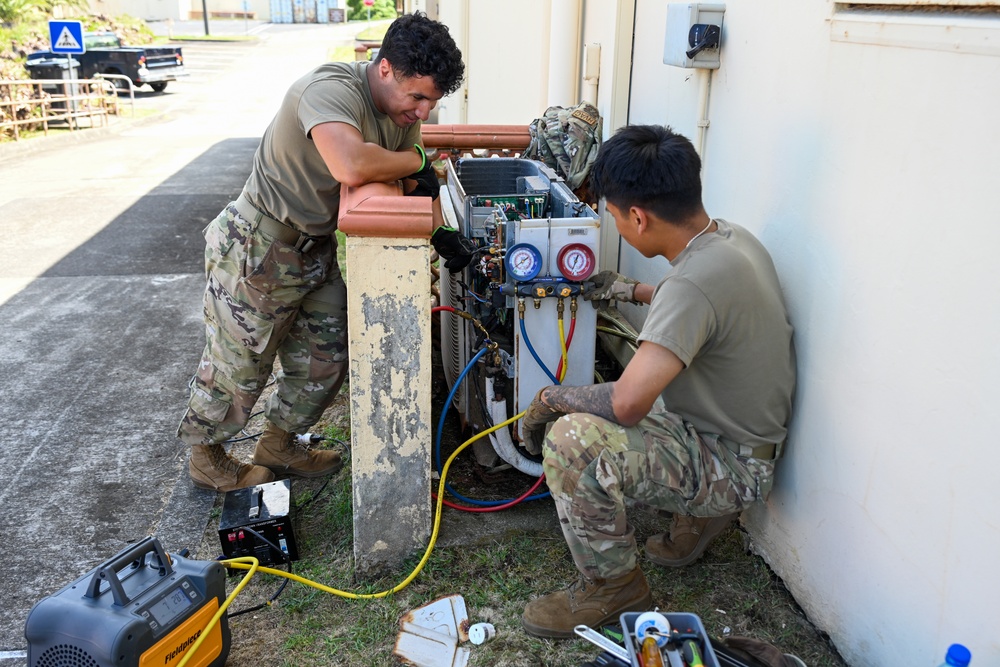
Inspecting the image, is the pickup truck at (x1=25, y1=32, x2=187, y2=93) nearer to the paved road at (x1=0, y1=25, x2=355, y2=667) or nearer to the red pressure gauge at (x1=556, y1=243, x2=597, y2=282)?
the paved road at (x1=0, y1=25, x2=355, y2=667)

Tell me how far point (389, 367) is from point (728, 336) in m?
1.10

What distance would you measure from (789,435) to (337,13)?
4909 cm

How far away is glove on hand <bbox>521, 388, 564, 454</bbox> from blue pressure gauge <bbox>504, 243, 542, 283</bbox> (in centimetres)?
42

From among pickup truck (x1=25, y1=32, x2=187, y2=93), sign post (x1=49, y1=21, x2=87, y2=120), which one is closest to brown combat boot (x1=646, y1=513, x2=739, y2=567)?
sign post (x1=49, y1=21, x2=87, y2=120)

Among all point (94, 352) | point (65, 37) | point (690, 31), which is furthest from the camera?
point (65, 37)

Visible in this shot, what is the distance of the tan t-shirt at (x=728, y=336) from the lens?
2.29 m

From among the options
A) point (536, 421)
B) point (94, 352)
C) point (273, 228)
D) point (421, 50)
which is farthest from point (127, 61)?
point (536, 421)

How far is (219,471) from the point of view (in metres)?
3.57

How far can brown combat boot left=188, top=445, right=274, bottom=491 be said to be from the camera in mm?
3547

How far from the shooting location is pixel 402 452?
2809mm

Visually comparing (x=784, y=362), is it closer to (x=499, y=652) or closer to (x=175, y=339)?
(x=499, y=652)

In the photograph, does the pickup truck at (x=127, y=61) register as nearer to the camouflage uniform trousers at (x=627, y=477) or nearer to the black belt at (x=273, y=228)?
the black belt at (x=273, y=228)

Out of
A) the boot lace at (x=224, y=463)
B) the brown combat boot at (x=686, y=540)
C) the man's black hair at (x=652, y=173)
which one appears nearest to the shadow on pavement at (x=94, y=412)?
the boot lace at (x=224, y=463)

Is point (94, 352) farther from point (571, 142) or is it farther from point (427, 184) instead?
point (571, 142)
